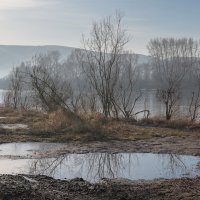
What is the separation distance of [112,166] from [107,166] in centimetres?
12

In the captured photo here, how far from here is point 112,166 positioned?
1120 cm

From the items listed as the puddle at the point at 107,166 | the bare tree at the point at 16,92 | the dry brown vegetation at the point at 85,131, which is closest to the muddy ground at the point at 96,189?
the puddle at the point at 107,166

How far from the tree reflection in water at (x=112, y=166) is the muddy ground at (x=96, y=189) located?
0.99 m

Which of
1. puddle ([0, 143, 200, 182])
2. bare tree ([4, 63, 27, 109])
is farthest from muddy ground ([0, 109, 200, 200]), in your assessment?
bare tree ([4, 63, 27, 109])

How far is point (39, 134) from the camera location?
55.1 ft

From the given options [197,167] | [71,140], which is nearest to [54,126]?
[71,140]

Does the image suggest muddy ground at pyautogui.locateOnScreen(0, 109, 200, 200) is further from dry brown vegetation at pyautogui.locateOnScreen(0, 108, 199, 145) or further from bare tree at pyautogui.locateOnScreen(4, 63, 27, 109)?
bare tree at pyautogui.locateOnScreen(4, 63, 27, 109)

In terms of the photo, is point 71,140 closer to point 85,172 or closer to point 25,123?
point 85,172

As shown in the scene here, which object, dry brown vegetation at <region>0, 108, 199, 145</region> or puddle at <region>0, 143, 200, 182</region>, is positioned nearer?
puddle at <region>0, 143, 200, 182</region>

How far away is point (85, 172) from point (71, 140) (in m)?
5.03

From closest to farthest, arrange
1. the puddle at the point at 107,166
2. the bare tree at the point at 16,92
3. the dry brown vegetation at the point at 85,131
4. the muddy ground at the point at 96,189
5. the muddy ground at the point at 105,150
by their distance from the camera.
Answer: the muddy ground at the point at 96,189 < the muddy ground at the point at 105,150 < the puddle at the point at 107,166 < the dry brown vegetation at the point at 85,131 < the bare tree at the point at 16,92

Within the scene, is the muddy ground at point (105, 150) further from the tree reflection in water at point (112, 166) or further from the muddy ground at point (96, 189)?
the tree reflection in water at point (112, 166)

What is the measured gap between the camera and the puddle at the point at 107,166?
33.2 feet

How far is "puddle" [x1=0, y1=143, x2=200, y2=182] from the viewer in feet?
33.2
